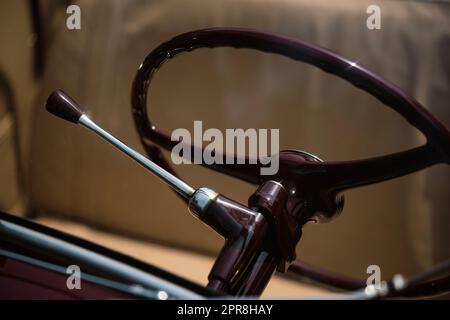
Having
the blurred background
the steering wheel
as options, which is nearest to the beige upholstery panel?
the blurred background

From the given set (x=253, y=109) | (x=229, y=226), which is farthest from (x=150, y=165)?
(x=253, y=109)

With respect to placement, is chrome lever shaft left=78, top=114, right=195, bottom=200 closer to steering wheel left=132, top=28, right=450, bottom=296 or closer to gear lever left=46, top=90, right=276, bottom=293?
gear lever left=46, top=90, right=276, bottom=293

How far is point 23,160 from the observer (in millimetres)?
1129

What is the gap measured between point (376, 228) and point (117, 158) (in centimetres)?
52

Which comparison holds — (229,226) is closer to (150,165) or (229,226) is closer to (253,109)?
(150,165)

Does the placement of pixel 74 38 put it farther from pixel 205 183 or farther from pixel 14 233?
pixel 14 233

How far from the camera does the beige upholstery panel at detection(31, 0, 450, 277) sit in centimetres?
97

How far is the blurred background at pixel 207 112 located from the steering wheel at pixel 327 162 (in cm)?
32

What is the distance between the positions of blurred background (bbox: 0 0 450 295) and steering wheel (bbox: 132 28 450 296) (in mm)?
321

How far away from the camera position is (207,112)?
1.06 metres

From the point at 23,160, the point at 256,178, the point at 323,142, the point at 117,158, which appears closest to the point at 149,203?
the point at 117,158

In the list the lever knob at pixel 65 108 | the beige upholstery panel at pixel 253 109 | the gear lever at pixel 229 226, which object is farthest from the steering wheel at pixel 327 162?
the beige upholstery panel at pixel 253 109

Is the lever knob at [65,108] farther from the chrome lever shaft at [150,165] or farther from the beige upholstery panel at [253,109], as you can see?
the beige upholstery panel at [253,109]
